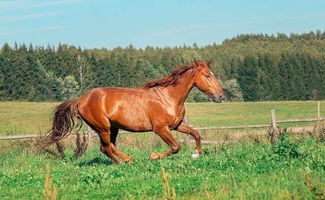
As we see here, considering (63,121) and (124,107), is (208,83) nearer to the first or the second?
(124,107)

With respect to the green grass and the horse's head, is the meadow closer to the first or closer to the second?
the green grass

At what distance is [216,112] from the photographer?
75750 millimetres

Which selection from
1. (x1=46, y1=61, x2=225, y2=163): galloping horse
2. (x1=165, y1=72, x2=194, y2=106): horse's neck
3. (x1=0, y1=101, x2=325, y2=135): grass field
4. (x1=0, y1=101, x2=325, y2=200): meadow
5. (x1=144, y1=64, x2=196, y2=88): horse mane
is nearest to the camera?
(x1=0, y1=101, x2=325, y2=200): meadow

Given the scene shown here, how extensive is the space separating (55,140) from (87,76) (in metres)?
83.3

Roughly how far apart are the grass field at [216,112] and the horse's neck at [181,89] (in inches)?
1637

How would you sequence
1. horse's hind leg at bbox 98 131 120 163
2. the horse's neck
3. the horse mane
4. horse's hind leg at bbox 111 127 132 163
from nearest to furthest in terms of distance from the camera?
horse's hind leg at bbox 111 127 132 163, horse's hind leg at bbox 98 131 120 163, the horse's neck, the horse mane

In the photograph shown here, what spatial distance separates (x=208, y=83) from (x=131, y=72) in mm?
89770

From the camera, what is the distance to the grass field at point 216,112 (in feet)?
199

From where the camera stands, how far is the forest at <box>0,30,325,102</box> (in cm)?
9056

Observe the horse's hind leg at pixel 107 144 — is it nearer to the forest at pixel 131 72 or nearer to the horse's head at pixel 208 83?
the horse's head at pixel 208 83

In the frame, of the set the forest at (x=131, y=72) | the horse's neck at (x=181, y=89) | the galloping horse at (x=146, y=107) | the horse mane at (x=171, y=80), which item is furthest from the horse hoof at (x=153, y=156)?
the forest at (x=131, y=72)

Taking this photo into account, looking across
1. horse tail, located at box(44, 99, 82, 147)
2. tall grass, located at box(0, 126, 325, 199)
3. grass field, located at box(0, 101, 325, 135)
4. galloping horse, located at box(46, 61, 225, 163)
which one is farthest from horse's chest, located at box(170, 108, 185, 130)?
grass field, located at box(0, 101, 325, 135)

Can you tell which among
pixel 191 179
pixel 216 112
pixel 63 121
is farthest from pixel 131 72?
pixel 191 179

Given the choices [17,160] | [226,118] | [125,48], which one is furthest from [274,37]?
[17,160]
